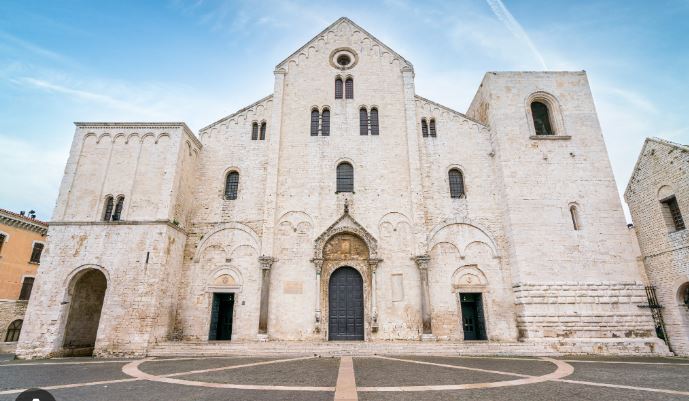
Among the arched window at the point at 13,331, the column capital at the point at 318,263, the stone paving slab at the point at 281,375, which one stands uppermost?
the column capital at the point at 318,263

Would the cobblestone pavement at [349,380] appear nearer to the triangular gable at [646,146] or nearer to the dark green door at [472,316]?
the dark green door at [472,316]

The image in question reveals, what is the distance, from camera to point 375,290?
15.6 meters

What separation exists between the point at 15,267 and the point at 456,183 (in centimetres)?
2748

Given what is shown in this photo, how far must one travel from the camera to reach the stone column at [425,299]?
1460 cm

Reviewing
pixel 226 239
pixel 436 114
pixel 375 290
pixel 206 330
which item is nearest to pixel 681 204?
pixel 436 114

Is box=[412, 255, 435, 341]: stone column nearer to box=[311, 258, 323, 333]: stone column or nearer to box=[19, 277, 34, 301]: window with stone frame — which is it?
box=[311, 258, 323, 333]: stone column

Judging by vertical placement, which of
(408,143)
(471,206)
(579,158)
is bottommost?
(471,206)

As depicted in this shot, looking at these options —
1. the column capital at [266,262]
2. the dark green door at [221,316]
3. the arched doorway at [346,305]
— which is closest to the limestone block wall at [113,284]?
the dark green door at [221,316]

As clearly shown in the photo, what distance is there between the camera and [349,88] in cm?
1936

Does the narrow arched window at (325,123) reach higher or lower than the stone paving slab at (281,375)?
higher

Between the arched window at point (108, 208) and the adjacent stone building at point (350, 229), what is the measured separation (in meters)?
0.09

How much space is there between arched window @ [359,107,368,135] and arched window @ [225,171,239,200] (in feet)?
23.5

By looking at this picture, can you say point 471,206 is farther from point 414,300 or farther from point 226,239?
point 226,239

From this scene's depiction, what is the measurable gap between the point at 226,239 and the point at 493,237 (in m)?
13.1
